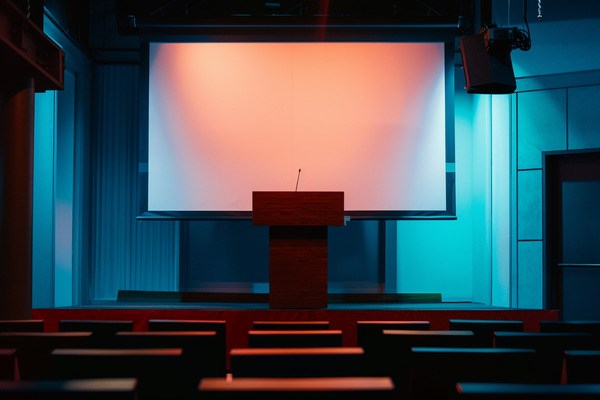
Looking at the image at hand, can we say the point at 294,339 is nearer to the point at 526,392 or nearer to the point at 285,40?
the point at 526,392

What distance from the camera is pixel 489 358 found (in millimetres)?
2010

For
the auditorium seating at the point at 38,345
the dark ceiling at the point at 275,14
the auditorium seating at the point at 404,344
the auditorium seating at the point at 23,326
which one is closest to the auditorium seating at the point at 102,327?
the auditorium seating at the point at 23,326

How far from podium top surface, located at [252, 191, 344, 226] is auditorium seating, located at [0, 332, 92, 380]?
207 centimetres

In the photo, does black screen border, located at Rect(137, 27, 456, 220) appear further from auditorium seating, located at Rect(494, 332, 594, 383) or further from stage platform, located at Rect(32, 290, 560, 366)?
auditorium seating, located at Rect(494, 332, 594, 383)

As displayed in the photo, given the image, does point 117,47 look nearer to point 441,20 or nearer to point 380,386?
point 441,20

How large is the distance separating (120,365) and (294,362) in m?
0.50

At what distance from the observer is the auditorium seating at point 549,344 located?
2406mm

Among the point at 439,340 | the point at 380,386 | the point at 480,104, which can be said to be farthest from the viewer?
the point at 480,104

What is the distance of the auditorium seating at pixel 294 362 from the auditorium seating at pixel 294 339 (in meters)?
0.51

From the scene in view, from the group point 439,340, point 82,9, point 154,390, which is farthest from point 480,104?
point 154,390

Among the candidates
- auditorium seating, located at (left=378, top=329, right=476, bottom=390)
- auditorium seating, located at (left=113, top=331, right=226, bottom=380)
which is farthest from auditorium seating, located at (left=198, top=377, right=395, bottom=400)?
auditorium seating, located at (left=378, top=329, right=476, bottom=390)

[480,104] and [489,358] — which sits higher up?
[480,104]

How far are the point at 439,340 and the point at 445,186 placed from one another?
428 cm

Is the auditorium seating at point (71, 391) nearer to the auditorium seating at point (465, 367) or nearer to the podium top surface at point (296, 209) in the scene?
the auditorium seating at point (465, 367)
